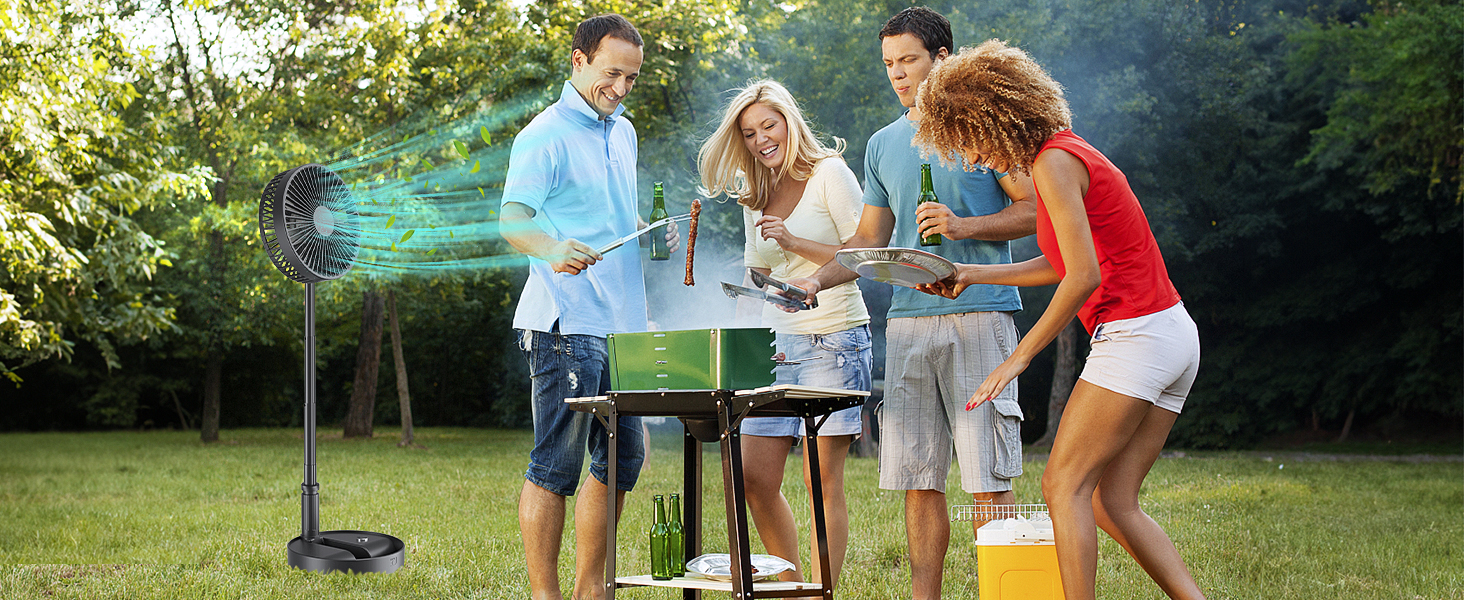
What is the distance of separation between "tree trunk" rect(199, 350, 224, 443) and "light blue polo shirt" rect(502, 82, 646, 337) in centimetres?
1606

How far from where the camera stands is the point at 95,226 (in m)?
9.50

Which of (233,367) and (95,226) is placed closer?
(95,226)

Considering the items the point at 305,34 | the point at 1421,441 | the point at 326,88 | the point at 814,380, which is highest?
the point at 305,34

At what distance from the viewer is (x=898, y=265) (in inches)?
107

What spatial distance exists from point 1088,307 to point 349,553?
3356 mm

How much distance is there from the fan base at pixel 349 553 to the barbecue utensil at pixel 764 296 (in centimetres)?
247

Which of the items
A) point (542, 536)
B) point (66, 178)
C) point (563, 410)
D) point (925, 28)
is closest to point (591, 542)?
point (542, 536)

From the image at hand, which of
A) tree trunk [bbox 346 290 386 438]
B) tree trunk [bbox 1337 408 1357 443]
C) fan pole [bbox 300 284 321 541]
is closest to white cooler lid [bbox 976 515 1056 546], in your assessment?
fan pole [bbox 300 284 321 541]

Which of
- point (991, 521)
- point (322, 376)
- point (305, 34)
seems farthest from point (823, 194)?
point (322, 376)

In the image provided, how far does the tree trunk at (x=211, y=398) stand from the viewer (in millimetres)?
17188

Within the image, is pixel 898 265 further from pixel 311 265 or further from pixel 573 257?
pixel 311 265

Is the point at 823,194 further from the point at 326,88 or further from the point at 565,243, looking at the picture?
the point at 326,88

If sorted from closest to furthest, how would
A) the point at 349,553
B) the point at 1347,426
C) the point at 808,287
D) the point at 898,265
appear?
the point at 898,265, the point at 808,287, the point at 349,553, the point at 1347,426

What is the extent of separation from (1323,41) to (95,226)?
50.9 ft
